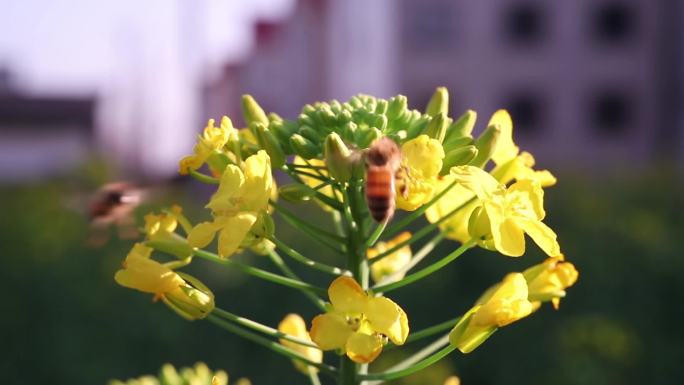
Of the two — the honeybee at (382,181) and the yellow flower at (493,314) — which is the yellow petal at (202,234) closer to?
the honeybee at (382,181)

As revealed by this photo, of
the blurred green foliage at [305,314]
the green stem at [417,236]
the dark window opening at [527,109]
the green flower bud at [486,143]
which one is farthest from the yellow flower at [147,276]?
the dark window opening at [527,109]

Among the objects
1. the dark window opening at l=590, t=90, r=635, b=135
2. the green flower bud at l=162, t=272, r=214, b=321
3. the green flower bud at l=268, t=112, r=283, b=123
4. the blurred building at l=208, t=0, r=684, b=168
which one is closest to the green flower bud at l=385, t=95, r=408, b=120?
the green flower bud at l=268, t=112, r=283, b=123

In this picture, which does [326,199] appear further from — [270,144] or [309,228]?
[270,144]

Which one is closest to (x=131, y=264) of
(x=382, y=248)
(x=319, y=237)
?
Result: (x=319, y=237)

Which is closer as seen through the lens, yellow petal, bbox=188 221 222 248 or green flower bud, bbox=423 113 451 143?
yellow petal, bbox=188 221 222 248

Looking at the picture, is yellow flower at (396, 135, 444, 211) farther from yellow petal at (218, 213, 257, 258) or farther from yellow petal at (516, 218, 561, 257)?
yellow petal at (218, 213, 257, 258)

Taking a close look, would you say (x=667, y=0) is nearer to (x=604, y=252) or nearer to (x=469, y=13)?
(x=469, y=13)
